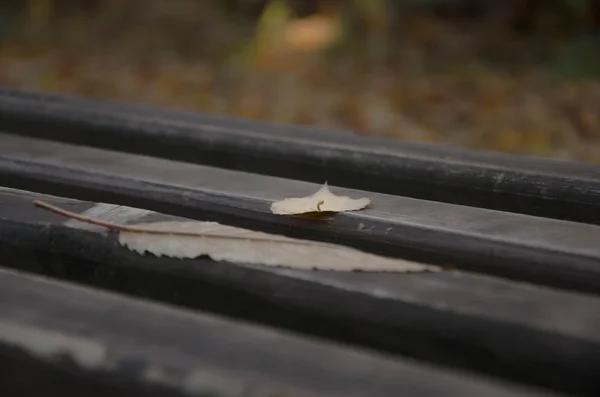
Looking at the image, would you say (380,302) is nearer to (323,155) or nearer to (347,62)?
(323,155)

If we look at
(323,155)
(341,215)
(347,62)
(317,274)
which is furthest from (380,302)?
(347,62)

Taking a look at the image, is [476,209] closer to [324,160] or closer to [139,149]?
[324,160]

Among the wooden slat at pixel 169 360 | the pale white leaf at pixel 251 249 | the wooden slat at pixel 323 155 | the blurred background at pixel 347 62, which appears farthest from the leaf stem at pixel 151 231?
the blurred background at pixel 347 62

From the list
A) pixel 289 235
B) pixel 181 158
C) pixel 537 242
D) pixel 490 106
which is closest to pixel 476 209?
pixel 537 242

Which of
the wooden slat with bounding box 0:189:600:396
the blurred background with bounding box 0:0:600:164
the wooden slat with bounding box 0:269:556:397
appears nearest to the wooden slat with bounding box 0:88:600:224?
the wooden slat with bounding box 0:189:600:396

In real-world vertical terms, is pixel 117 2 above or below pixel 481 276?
above

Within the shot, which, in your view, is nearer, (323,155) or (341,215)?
(341,215)

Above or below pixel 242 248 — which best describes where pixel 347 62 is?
above
